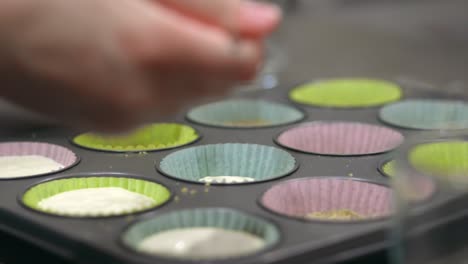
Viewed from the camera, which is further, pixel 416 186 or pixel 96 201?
pixel 96 201

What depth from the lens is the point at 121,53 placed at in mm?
941

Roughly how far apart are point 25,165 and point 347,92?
865 mm

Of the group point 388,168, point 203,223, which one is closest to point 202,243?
point 203,223

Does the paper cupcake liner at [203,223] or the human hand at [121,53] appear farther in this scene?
the paper cupcake liner at [203,223]

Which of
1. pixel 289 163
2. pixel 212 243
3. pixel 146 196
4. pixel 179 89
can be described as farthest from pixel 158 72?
pixel 289 163

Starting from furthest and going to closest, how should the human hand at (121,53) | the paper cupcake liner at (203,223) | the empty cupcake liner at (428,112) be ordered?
the empty cupcake liner at (428,112) < the paper cupcake liner at (203,223) < the human hand at (121,53)

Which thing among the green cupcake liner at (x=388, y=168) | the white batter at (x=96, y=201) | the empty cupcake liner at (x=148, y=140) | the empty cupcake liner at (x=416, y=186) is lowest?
the white batter at (x=96, y=201)

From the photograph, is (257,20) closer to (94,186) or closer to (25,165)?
(94,186)

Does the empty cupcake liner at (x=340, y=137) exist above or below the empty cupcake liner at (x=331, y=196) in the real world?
above

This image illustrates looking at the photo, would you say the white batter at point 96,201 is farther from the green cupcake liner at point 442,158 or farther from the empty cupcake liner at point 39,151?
the green cupcake liner at point 442,158

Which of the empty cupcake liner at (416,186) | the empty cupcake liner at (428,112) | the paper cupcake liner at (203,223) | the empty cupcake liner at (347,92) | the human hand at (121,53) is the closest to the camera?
the human hand at (121,53)

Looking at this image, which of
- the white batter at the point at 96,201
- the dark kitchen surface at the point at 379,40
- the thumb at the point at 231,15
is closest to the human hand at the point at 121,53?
the thumb at the point at 231,15

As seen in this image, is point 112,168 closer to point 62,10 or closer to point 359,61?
point 62,10

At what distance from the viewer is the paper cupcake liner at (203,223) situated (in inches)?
47.1
